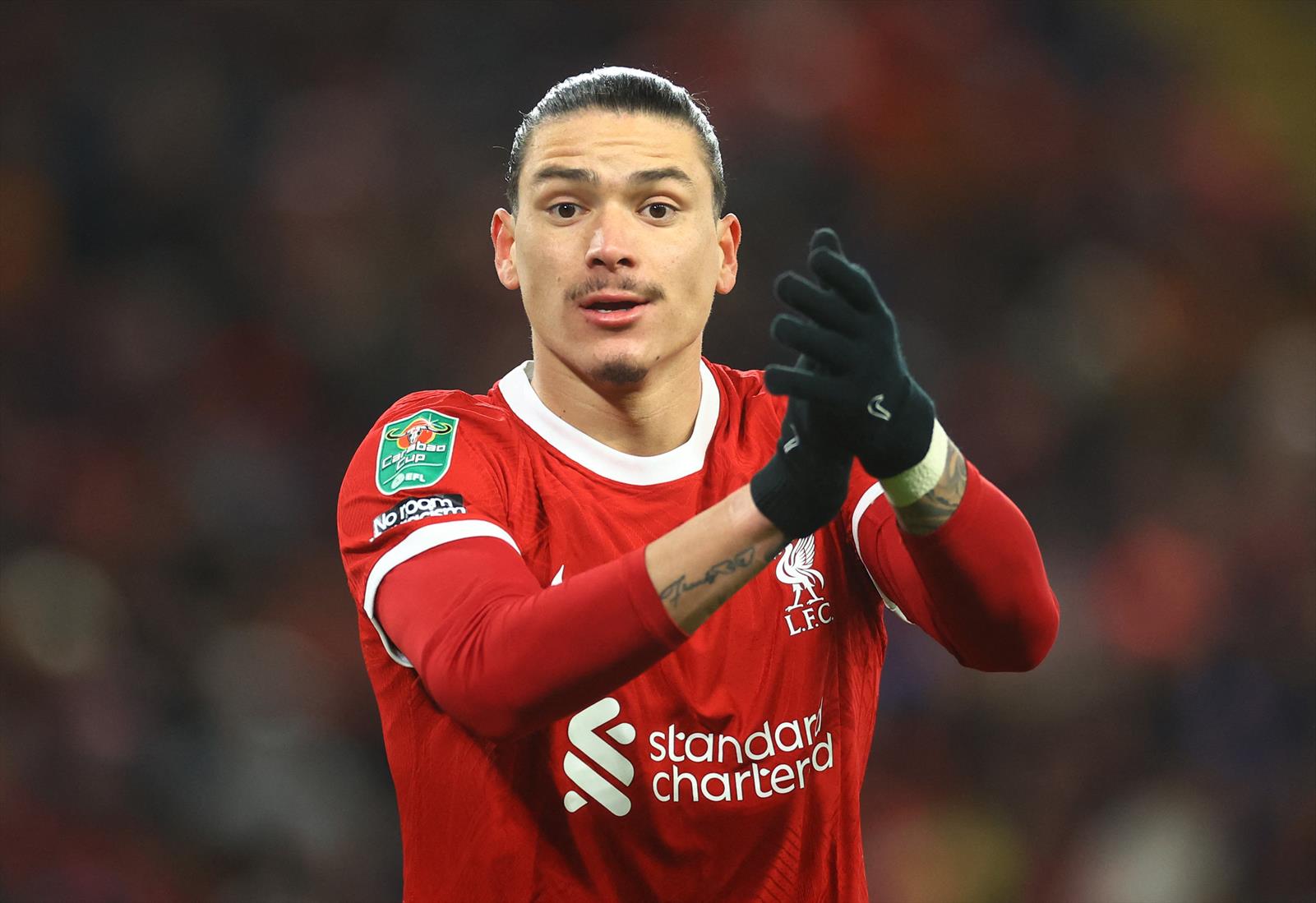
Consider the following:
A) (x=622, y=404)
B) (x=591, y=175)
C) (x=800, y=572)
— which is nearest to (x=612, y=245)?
(x=591, y=175)

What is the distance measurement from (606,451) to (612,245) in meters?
0.38

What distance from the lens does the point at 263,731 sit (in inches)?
185

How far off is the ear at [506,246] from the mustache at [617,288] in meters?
0.30

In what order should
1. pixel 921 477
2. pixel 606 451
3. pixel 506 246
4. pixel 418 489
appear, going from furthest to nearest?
pixel 506 246
pixel 606 451
pixel 418 489
pixel 921 477

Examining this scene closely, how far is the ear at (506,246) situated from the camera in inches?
107

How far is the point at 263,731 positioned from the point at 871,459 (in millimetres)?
3467

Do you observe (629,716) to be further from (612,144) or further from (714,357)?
(714,357)

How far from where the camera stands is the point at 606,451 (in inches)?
97.3

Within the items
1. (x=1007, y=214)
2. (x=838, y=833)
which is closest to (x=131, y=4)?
(x=1007, y=214)

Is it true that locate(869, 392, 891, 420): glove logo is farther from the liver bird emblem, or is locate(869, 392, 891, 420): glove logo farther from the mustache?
the mustache

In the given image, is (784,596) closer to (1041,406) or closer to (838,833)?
(838,833)

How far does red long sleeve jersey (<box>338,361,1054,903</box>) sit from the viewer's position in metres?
2.23

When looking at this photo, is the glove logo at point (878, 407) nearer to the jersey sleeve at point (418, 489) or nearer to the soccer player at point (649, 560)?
the soccer player at point (649, 560)

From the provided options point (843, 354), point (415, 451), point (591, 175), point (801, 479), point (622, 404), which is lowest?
point (801, 479)
